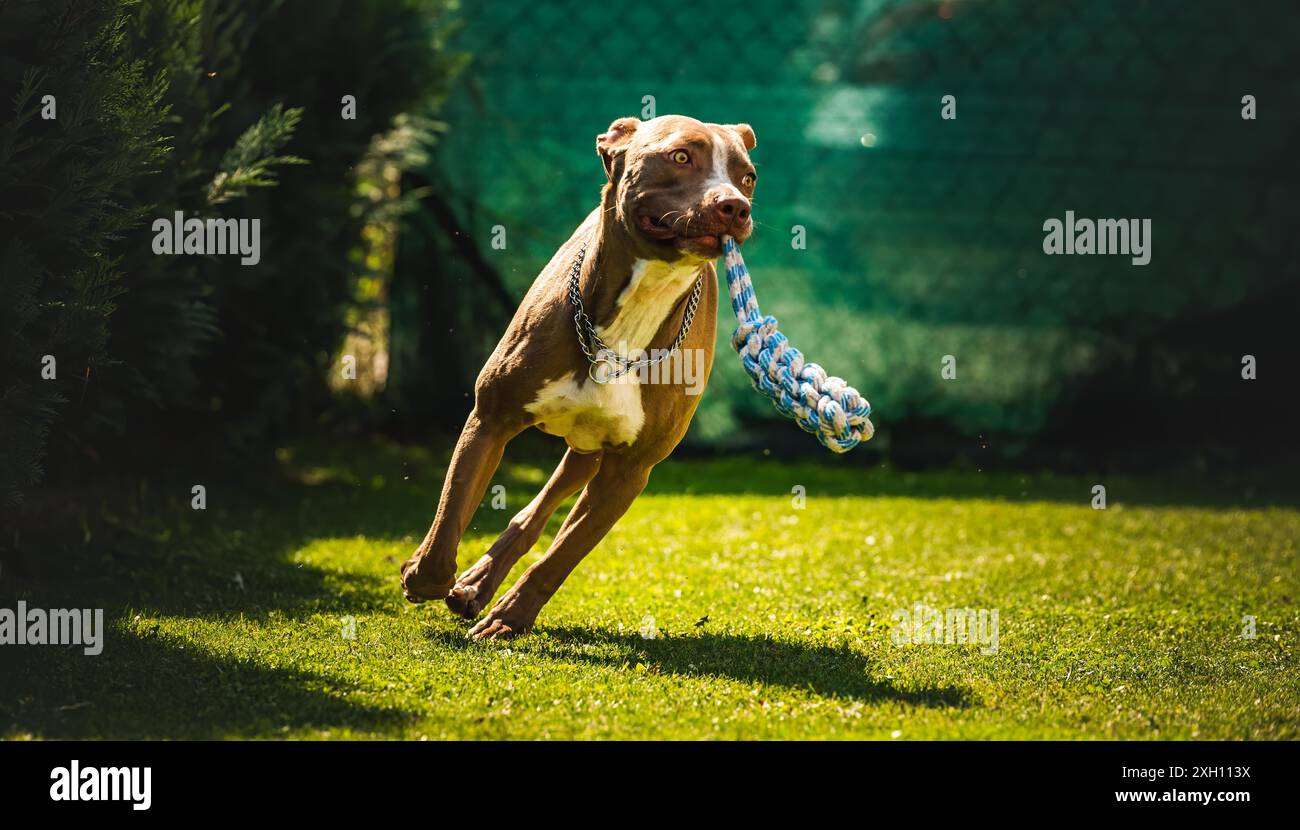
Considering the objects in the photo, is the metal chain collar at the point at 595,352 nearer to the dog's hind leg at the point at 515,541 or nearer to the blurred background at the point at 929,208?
the dog's hind leg at the point at 515,541

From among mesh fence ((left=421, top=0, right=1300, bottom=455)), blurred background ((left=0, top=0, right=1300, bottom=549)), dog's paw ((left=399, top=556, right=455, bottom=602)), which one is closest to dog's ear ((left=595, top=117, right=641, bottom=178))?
dog's paw ((left=399, top=556, right=455, bottom=602))

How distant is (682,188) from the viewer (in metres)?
5.09

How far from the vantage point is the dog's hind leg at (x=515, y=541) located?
572 centimetres

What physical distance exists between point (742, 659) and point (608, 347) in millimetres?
1317

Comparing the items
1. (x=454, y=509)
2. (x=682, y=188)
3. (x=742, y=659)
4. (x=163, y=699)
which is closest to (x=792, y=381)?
(x=682, y=188)

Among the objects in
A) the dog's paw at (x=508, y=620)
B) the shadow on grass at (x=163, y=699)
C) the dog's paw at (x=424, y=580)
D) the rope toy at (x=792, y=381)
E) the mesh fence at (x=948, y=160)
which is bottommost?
the shadow on grass at (x=163, y=699)

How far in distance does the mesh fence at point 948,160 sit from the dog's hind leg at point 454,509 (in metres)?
6.40

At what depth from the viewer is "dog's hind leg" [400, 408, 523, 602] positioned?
541 cm

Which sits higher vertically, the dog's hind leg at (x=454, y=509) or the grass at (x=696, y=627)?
the dog's hind leg at (x=454, y=509)

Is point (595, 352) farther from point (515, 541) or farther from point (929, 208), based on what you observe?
point (929, 208)

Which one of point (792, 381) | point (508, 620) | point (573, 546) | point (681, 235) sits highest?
point (681, 235)

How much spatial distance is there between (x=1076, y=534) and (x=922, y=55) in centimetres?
489

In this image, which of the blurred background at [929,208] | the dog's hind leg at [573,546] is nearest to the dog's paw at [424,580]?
the dog's hind leg at [573,546]

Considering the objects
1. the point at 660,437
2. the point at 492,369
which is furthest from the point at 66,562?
the point at 660,437
